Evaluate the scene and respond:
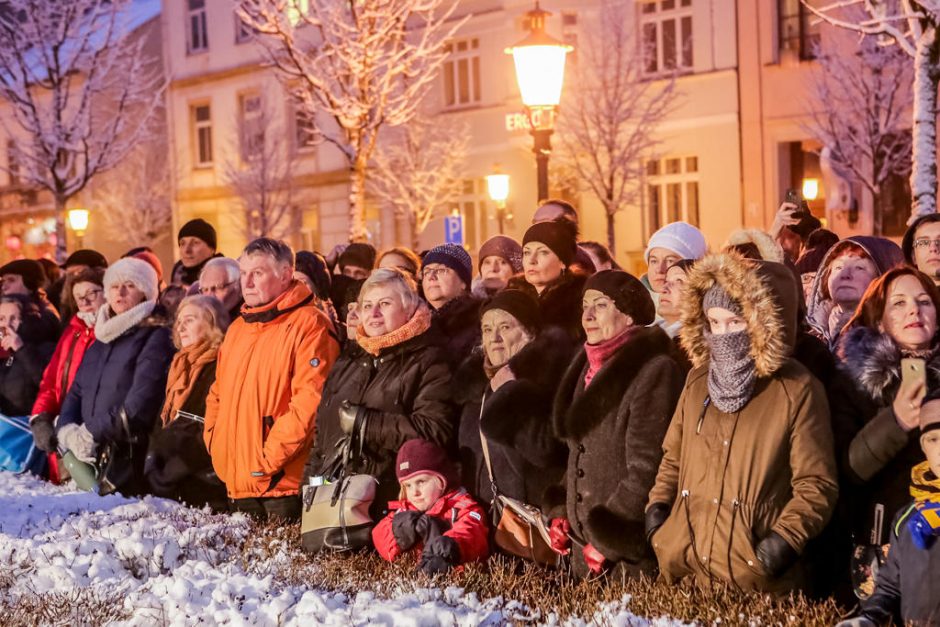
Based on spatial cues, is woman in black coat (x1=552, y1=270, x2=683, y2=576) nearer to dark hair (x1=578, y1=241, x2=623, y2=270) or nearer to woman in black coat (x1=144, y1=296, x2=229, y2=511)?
dark hair (x1=578, y1=241, x2=623, y2=270)

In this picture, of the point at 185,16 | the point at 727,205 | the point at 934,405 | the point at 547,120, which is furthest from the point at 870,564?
the point at 185,16

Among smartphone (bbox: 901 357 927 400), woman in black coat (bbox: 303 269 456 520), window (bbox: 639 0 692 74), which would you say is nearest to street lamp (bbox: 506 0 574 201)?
woman in black coat (bbox: 303 269 456 520)

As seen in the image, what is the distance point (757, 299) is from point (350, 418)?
265 centimetres

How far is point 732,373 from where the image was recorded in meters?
5.28

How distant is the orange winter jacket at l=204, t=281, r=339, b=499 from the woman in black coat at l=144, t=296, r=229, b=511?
0.65 m

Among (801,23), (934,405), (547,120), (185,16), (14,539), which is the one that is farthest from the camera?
(185,16)

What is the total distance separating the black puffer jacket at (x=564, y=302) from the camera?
22.5ft

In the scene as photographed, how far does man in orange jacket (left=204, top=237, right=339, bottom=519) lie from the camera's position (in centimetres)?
784

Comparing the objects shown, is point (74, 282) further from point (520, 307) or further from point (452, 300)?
point (520, 307)

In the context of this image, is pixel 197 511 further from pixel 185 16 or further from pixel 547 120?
pixel 185 16

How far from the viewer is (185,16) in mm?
40531

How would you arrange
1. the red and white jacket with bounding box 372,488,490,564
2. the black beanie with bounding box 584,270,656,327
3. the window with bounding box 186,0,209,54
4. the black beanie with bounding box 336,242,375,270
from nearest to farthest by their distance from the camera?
1. the black beanie with bounding box 584,270,656,327
2. the red and white jacket with bounding box 372,488,490,564
3. the black beanie with bounding box 336,242,375,270
4. the window with bounding box 186,0,209,54

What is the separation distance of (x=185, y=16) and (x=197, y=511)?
3463 cm

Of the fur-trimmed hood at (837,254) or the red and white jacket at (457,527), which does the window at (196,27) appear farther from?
the fur-trimmed hood at (837,254)
